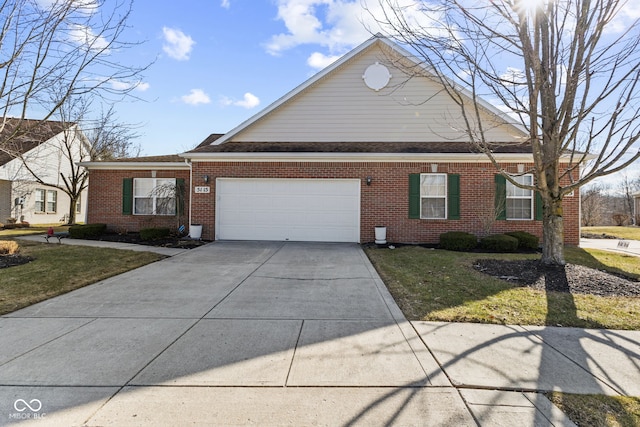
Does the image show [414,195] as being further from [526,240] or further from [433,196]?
[526,240]

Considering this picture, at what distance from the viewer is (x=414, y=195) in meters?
11.3

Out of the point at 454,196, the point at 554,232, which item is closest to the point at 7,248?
the point at 454,196

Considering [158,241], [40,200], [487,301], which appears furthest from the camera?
[40,200]

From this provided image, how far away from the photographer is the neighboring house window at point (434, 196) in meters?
11.2

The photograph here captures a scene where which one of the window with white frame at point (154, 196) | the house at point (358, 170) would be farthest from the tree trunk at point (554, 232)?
the window with white frame at point (154, 196)

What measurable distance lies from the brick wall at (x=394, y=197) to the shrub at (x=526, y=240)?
3.00 feet

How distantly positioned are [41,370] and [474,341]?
4.32 m

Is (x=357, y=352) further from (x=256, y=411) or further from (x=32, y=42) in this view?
(x=32, y=42)

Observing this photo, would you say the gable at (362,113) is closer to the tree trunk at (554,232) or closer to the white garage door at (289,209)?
the white garage door at (289,209)

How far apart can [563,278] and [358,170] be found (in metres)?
6.59

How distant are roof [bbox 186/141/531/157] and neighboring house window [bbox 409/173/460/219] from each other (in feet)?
3.00

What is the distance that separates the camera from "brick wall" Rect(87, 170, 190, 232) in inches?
518

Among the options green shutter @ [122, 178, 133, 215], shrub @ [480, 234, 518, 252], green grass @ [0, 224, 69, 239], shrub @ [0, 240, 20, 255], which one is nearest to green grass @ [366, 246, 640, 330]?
shrub @ [480, 234, 518, 252]

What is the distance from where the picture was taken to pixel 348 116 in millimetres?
12438
